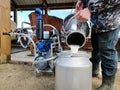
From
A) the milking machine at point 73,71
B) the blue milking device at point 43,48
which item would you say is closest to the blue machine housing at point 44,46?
the blue milking device at point 43,48

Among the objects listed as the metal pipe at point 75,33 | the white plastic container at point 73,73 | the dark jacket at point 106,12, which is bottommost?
the white plastic container at point 73,73

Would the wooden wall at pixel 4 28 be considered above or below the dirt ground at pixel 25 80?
above

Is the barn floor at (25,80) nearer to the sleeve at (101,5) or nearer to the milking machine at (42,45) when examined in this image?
the milking machine at (42,45)

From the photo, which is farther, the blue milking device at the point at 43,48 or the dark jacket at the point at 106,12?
the blue milking device at the point at 43,48

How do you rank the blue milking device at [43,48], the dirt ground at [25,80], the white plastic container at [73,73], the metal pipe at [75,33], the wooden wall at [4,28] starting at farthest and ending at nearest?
the wooden wall at [4,28] → the blue milking device at [43,48] → the dirt ground at [25,80] → the metal pipe at [75,33] → the white plastic container at [73,73]

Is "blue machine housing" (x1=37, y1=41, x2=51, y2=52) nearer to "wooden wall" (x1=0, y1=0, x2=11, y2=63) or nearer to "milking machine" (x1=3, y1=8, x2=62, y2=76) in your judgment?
"milking machine" (x1=3, y1=8, x2=62, y2=76)

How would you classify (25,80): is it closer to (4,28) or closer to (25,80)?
(25,80)

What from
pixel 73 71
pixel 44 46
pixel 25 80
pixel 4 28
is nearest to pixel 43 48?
pixel 44 46

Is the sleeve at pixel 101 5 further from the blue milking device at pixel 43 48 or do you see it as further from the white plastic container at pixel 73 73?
the blue milking device at pixel 43 48

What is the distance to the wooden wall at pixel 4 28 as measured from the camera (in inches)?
108

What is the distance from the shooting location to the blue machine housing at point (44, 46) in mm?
1979

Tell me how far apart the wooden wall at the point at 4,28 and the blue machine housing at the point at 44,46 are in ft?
3.17

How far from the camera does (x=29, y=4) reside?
6.28m

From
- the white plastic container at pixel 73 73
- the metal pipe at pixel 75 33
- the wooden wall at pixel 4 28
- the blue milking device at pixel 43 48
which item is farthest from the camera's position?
the wooden wall at pixel 4 28
